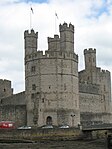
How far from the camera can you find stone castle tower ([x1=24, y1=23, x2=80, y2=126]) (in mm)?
54375

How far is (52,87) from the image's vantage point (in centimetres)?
5441

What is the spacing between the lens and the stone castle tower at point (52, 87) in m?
54.4

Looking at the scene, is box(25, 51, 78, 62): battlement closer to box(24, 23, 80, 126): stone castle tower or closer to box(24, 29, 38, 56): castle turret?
box(24, 23, 80, 126): stone castle tower

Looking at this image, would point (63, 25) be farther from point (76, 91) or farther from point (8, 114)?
point (8, 114)

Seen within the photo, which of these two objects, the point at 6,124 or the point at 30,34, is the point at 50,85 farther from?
the point at 30,34

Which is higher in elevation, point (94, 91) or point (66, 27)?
point (66, 27)

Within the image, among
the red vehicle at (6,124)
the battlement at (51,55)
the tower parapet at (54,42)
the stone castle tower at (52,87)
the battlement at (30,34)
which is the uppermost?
the battlement at (30,34)

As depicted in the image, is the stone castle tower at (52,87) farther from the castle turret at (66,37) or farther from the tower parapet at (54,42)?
the tower parapet at (54,42)

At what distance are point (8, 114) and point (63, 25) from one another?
49.4 feet

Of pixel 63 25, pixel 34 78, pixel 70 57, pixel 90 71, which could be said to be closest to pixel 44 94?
pixel 34 78

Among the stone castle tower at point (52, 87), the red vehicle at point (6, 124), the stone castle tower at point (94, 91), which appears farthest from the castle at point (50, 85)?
the stone castle tower at point (94, 91)

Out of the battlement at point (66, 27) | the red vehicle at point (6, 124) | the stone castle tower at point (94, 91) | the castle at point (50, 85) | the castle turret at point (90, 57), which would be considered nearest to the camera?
the red vehicle at point (6, 124)

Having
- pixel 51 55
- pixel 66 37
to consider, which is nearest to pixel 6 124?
pixel 51 55

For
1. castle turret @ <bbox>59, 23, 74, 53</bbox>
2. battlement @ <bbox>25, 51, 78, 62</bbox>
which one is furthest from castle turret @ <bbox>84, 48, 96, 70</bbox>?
battlement @ <bbox>25, 51, 78, 62</bbox>
